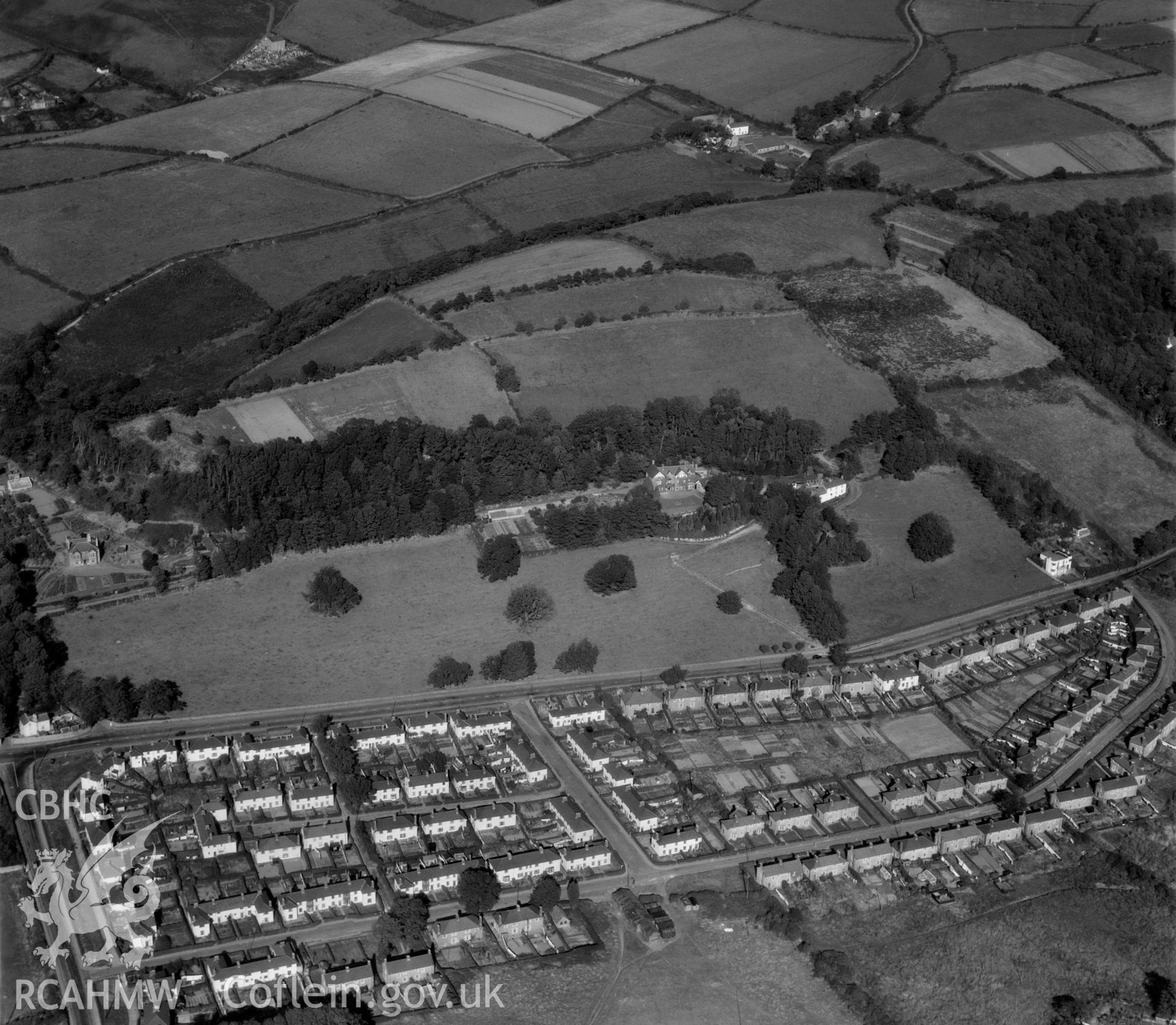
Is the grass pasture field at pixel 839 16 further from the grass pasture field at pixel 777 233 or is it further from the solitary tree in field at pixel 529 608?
the solitary tree in field at pixel 529 608

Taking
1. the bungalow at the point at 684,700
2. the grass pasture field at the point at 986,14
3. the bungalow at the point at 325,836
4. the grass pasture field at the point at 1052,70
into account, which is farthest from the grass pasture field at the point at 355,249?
the grass pasture field at the point at 986,14

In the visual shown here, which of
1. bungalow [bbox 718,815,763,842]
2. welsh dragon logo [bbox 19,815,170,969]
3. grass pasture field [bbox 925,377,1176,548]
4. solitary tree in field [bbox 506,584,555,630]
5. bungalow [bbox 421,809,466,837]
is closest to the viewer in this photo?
welsh dragon logo [bbox 19,815,170,969]

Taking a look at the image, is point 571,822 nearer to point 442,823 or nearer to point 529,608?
point 442,823

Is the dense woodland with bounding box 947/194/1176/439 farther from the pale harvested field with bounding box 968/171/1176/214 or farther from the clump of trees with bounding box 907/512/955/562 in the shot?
the clump of trees with bounding box 907/512/955/562

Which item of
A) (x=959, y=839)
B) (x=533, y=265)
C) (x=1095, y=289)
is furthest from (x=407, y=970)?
(x=1095, y=289)

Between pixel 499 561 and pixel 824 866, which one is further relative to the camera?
pixel 499 561

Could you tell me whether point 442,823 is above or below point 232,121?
below

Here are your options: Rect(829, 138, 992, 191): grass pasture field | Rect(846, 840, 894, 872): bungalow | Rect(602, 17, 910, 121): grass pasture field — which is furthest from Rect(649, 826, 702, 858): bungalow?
Rect(602, 17, 910, 121): grass pasture field
